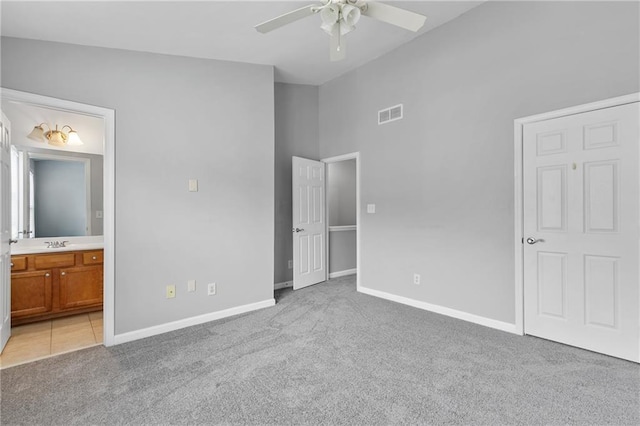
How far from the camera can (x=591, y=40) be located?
242cm

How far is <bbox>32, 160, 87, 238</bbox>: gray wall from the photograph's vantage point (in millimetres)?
3768

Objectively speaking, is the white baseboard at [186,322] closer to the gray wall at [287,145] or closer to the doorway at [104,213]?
the doorway at [104,213]

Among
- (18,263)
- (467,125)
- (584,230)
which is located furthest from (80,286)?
(584,230)

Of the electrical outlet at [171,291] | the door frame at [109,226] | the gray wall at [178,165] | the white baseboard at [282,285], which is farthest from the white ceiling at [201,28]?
the white baseboard at [282,285]

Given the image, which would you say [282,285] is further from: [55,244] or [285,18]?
[285,18]

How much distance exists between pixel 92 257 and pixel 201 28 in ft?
9.07

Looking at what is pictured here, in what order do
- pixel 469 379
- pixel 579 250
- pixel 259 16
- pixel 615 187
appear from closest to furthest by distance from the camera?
pixel 469 379
pixel 615 187
pixel 579 250
pixel 259 16

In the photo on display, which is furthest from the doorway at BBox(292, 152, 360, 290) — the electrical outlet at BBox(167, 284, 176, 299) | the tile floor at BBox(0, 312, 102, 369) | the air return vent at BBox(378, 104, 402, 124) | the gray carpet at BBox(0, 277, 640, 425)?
the tile floor at BBox(0, 312, 102, 369)

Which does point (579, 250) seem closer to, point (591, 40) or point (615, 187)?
point (615, 187)

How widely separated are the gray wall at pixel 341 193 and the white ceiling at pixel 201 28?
2499 mm

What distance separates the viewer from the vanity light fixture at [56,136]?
3705 mm

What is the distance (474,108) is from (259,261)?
2.76 m

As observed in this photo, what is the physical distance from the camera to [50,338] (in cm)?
293

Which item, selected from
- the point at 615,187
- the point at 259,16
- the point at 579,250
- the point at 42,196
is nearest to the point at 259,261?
the point at 259,16
